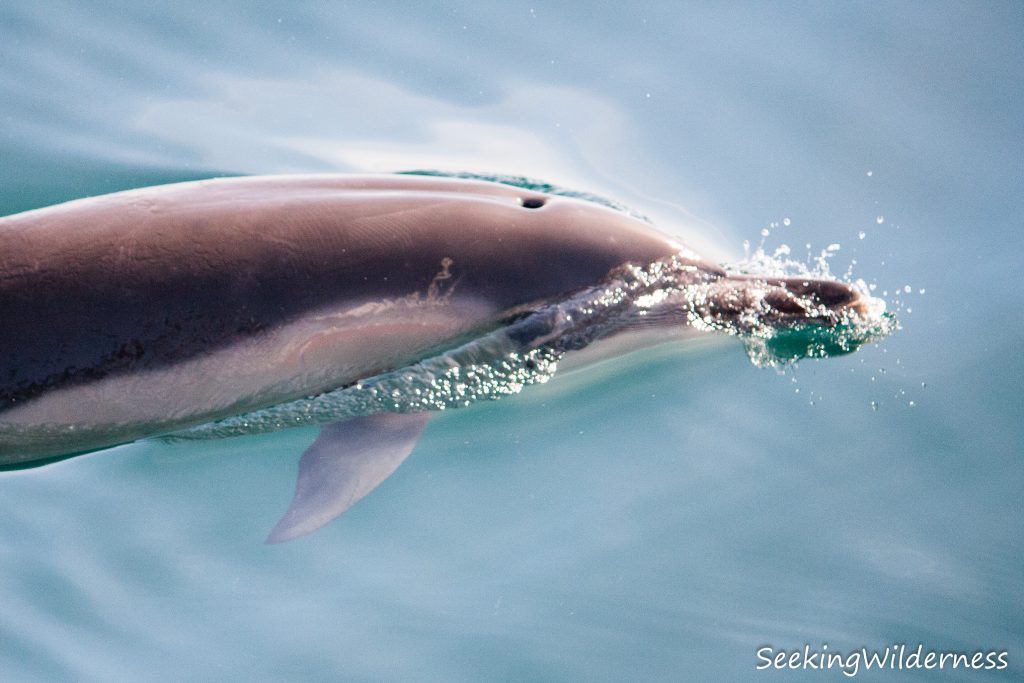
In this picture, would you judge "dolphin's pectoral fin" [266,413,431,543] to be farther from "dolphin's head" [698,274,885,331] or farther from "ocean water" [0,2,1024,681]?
"dolphin's head" [698,274,885,331]

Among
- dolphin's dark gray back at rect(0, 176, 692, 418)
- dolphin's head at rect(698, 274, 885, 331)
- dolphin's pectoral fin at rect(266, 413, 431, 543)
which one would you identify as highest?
dolphin's head at rect(698, 274, 885, 331)

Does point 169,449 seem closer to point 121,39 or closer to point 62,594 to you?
point 62,594

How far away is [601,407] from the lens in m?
5.52

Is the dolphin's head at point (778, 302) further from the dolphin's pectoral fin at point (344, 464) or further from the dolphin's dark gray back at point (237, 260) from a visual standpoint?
the dolphin's pectoral fin at point (344, 464)

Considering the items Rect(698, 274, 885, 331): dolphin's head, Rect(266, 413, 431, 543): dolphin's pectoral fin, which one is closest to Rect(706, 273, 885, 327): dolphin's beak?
Rect(698, 274, 885, 331): dolphin's head

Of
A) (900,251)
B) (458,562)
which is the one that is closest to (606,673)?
(458,562)

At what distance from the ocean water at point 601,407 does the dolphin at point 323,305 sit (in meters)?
0.18

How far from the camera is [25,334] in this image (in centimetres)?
458

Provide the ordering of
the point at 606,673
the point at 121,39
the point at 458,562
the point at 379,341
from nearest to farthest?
the point at 606,673 → the point at 458,562 → the point at 379,341 → the point at 121,39

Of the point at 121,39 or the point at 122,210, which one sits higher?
the point at 121,39

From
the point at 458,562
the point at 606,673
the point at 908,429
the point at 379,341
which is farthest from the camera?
the point at 908,429

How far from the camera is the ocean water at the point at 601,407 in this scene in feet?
15.2

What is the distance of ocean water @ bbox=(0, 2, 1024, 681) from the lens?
4629 millimetres

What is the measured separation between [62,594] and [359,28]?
15.7 feet
